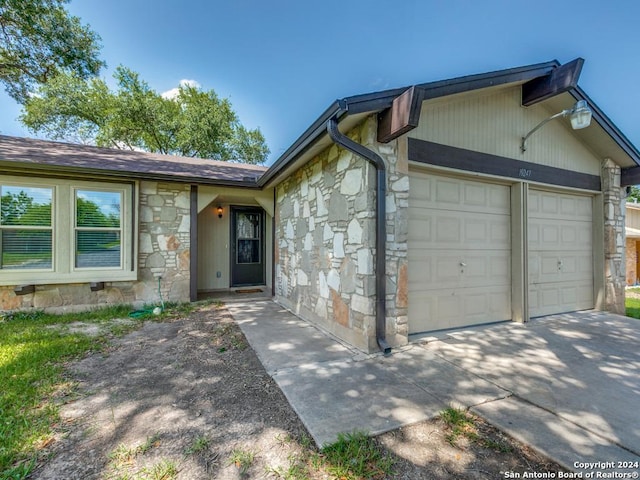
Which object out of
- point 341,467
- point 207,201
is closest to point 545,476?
point 341,467

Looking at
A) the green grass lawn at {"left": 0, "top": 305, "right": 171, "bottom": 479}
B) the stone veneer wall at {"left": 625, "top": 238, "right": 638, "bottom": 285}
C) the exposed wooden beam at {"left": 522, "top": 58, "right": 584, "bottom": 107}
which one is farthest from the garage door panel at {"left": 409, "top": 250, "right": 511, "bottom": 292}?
the stone veneer wall at {"left": 625, "top": 238, "right": 638, "bottom": 285}

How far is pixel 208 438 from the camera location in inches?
73.4

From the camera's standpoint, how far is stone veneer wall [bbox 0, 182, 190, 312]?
16.6 ft

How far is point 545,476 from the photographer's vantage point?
5.14 feet

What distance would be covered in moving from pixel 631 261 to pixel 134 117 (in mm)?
23412

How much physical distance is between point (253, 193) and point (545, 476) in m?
6.33

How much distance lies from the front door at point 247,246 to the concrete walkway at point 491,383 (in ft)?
12.2

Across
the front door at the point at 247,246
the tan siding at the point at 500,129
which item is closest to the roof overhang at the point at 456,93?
the tan siding at the point at 500,129

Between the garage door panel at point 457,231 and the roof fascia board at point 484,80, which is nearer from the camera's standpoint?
the roof fascia board at point 484,80

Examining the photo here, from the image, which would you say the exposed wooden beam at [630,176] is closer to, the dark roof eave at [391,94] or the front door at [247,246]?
the dark roof eave at [391,94]

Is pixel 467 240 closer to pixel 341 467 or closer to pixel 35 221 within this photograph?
pixel 341 467

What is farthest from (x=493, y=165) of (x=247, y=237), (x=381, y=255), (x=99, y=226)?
(x=99, y=226)

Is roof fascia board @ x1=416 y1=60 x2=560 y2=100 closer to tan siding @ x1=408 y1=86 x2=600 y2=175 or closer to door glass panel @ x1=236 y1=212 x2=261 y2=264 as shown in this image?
tan siding @ x1=408 y1=86 x2=600 y2=175

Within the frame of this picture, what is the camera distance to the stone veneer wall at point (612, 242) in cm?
525
